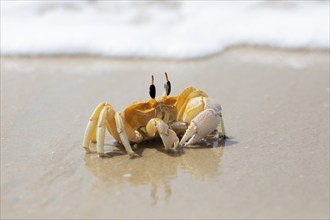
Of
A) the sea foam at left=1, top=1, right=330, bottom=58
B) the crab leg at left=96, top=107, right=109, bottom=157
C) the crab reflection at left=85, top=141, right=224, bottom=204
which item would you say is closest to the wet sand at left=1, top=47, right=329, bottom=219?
the crab reflection at left=85, top=141, right=224, bottom=204

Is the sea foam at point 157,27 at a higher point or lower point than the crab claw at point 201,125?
higher

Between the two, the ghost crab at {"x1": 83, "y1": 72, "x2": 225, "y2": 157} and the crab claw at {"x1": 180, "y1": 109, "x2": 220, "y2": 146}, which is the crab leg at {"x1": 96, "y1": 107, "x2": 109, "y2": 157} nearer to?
the ghost crab at {"x1": 83, "y1": 72, "x2": 225, "y2": 157}

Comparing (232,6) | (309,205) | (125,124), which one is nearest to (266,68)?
(232,6)

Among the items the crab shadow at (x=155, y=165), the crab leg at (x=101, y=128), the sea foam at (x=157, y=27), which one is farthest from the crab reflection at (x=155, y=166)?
the sea foam at (x=157, y=27)

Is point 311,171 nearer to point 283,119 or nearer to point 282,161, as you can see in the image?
point 282,161

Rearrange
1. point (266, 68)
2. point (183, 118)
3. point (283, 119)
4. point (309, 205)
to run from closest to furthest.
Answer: point (309, 205) < point (183, 118) < point (283, 119) < point (266, 68)

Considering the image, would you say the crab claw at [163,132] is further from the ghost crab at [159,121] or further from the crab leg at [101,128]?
the crab leg at [101,128]

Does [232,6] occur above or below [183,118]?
above
